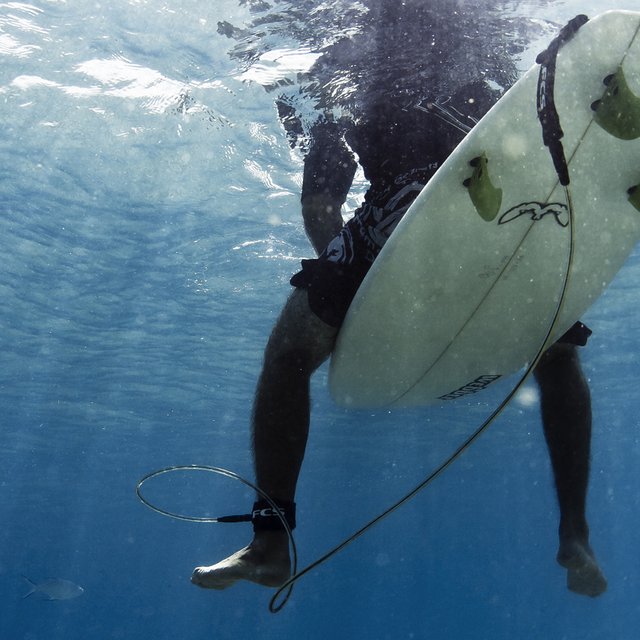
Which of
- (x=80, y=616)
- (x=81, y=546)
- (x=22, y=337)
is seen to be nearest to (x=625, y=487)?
(x=22, y=337)

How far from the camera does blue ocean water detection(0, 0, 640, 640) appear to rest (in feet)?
29.9

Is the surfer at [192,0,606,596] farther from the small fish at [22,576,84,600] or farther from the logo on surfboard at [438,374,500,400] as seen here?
the small fish at [22,576,84,600]

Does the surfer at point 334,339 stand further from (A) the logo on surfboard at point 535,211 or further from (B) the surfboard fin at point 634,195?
(B) the surfboard fin at point 634,195

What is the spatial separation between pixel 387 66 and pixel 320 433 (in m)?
27.1

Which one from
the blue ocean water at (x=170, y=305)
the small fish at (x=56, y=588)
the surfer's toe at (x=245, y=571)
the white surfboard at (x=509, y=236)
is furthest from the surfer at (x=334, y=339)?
the small fish at (x=56, y=588)

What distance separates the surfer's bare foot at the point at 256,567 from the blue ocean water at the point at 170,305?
19.7 feet

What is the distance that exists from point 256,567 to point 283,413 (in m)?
0.85

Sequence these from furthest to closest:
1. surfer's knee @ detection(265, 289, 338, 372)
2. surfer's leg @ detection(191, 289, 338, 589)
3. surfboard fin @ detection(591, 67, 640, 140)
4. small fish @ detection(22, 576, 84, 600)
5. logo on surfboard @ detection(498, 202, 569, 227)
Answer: small fish @ detection(22, 576, 84, 600) → surfer's knee @ detection(265, 289, 338, 372) → logo on surfboard @ detection(498, 202, 569, 227) → surfer's leg @ detection(191, 289, 338, 589) → surfboard fin @ detection(591, 67, 640, 140)

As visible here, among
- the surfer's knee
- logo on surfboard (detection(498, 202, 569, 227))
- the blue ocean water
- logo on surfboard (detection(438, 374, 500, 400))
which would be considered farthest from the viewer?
the blue ocean water

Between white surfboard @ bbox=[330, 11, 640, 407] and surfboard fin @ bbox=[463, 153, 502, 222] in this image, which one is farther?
surfboard fin @ bbox=[463, 153, 502, 222]

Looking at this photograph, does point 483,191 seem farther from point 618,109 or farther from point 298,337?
point 298,337

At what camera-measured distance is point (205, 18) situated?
8.04 m

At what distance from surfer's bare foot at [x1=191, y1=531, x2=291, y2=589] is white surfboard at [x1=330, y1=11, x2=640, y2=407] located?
1218 mm

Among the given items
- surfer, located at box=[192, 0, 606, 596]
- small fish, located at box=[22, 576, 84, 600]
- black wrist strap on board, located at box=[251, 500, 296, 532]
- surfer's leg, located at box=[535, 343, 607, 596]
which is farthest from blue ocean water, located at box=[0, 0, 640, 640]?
small fish, located at box=[22, 576, 84, 600]
